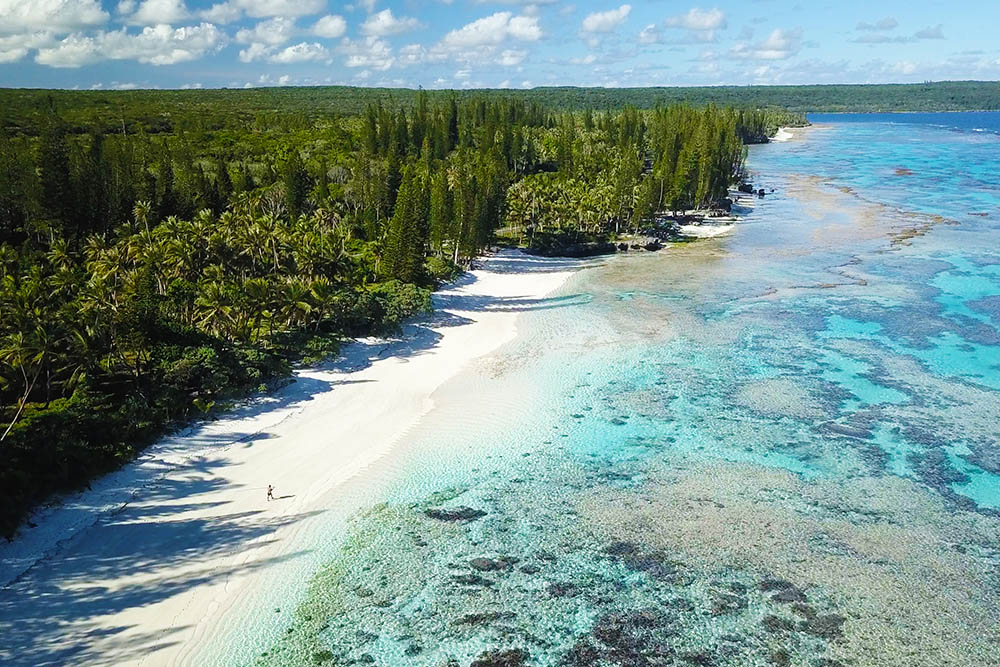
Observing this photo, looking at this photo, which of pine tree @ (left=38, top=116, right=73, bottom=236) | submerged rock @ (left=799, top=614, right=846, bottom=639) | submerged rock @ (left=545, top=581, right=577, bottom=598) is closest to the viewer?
submerged rock @ (left=799, top=614, right=846, bottom=639)

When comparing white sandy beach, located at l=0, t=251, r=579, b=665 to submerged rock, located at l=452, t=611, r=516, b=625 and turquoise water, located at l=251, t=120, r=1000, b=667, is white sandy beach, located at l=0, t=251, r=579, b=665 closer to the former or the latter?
turquoise water, located at l=251, t=120, r=1000, b=667

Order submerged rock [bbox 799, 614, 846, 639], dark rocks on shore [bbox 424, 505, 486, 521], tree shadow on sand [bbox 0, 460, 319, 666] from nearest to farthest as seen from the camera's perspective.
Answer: tree shadow on sand [bbox 0, 460, 319, 666], submerged rock [bbox 799, 614, 846, 639], dark rocks on shore [bbox 424, 505, 486, 521]

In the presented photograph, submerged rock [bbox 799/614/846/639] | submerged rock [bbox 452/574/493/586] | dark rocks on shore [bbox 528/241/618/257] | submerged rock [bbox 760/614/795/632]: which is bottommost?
submerged rock [bbox 799/614/846/639]

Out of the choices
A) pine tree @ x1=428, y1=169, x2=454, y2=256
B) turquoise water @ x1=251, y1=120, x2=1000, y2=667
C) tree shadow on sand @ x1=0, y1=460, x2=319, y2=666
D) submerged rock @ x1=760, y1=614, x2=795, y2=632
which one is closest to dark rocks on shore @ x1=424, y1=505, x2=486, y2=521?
turquoise water @ x1=251, y1=120, x2=1000, y2=667

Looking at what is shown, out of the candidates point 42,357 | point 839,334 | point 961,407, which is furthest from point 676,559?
point 839,334

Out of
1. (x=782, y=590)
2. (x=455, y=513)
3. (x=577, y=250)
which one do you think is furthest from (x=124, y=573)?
(x=577, y=250)

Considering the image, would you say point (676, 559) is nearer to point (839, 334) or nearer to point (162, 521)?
point (162, 521)

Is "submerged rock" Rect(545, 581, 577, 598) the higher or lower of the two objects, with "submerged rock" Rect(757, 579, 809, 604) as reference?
higher

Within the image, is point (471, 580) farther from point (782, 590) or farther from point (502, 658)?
point (782, 590)
